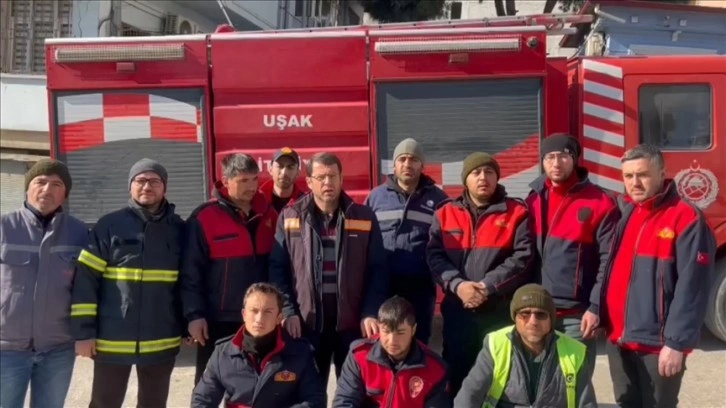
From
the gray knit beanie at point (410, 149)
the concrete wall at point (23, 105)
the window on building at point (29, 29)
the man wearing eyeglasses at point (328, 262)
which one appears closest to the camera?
the man wearing eyeglasses at point (328, 262)

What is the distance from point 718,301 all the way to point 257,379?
397cm

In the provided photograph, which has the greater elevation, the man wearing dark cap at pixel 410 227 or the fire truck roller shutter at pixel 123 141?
the fire truck roller shutter at pixel 123 141

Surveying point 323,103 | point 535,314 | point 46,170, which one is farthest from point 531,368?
point 323,103

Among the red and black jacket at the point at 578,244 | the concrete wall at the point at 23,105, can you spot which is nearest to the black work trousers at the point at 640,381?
the red and black jacket at the point at 578,244

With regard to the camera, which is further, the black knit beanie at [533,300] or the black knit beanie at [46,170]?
the black knit beanie at [46,170]

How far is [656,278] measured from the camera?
12.2 ft

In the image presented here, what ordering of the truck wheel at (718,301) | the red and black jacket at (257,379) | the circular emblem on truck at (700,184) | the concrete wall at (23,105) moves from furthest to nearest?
1. the concrete wall at (23,105)
2. the truck wheel at (718,301)
3. the circular emblem on truck at (700,184)
4. the red and black jacket at (257,379)

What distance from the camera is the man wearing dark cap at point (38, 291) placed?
381 centimetres

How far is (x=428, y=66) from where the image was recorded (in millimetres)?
5852

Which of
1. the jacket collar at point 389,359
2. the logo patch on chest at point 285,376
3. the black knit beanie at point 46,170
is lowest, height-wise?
the logo patch on chest at point 285,376

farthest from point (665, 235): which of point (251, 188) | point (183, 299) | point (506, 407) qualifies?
point (183, 299)

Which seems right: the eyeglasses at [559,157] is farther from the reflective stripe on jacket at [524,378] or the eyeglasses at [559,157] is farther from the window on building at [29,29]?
the window on building at [29,29]

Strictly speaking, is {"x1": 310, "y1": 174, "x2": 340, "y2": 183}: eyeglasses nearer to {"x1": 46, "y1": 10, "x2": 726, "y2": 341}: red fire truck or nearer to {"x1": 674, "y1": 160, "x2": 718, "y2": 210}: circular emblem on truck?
{"x1": 46, "y1": 10, "x2": 726, "y2": 341}: red fire truck

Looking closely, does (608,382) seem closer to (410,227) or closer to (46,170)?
(410,227)
